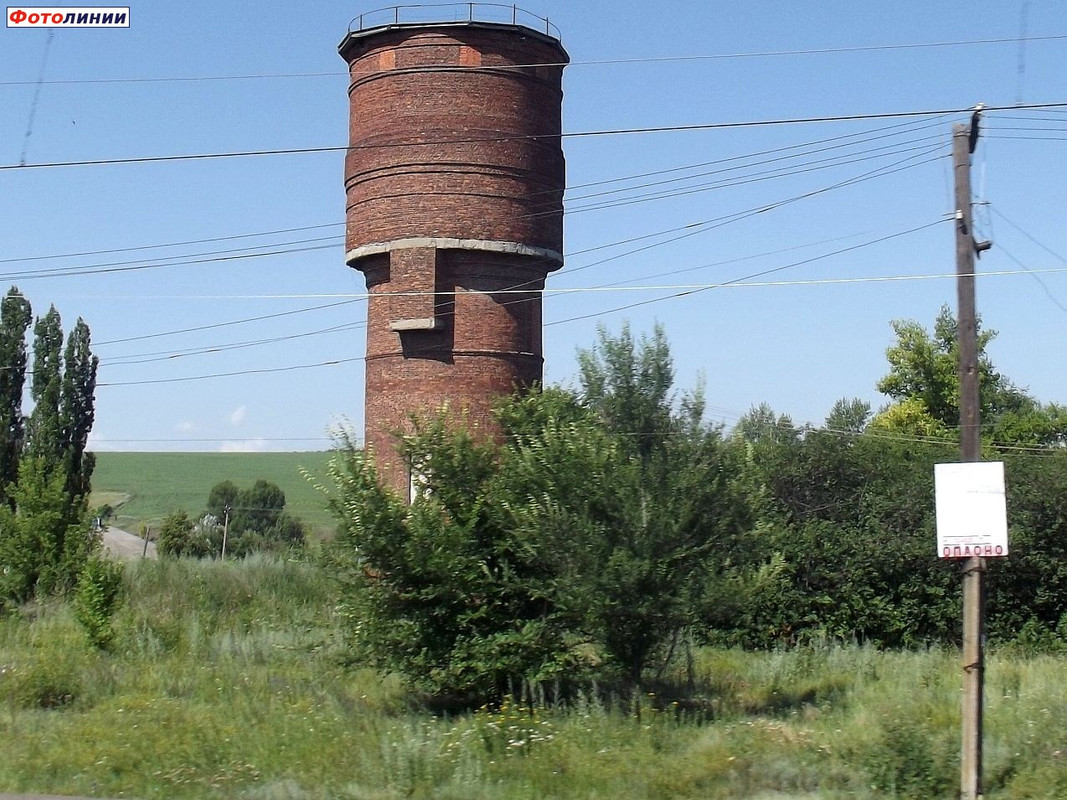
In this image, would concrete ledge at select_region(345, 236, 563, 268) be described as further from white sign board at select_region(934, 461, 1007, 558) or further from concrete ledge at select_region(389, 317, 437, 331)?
white sign board at select_region(934, 461, 1007, 558)

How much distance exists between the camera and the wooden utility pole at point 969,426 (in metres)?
10.9

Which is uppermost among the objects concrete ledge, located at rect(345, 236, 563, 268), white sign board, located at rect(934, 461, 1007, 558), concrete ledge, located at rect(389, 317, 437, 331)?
concrete ledge, located at rect(345, 236, 563, 268)

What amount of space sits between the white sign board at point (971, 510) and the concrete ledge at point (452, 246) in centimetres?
1535

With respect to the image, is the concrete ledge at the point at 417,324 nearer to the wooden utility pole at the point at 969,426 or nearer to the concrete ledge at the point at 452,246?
the concrete ledge at the point at 452,246

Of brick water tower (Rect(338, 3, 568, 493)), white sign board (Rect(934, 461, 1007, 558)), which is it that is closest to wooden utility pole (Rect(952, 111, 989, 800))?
white sign board (Rect(934, 461, 1007, 558))

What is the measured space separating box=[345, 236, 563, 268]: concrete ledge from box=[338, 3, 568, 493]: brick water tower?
27 millimetres

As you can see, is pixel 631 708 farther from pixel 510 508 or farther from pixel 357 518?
pixel 357 518

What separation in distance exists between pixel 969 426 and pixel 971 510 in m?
1.03

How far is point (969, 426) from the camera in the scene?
37.9 feet

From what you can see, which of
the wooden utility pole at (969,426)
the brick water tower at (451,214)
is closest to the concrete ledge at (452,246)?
the brick water tower at (451,214)

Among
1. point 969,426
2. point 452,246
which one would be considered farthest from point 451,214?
point 969,426

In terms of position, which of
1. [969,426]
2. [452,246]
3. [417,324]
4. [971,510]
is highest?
[452,246]

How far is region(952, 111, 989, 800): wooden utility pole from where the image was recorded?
429 inches

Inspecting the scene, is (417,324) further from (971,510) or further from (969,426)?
(971,510)
